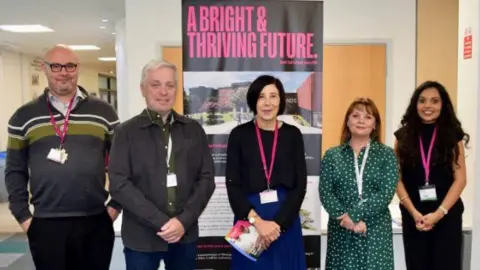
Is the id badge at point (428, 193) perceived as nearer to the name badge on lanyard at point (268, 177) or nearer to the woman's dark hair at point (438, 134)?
the woman's dark hair at point (438, 134)

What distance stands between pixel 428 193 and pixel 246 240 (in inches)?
40.4

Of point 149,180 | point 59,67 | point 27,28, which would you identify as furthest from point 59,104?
point 27,28

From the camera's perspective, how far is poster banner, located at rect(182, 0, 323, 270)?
8.80ft

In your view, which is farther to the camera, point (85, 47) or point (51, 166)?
point (85, 47)

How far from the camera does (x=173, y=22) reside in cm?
472

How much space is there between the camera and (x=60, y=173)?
218 cm

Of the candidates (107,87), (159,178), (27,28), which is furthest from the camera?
(107,87)

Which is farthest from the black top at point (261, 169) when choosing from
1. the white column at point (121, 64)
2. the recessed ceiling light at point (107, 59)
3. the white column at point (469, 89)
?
the recessed ceiling light at point (107, 59)

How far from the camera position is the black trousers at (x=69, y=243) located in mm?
2184

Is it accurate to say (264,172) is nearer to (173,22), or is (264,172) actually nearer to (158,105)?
(158,105)

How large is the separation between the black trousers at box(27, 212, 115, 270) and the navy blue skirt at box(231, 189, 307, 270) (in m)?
0.72

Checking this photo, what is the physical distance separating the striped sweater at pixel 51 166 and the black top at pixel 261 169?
2.20ft

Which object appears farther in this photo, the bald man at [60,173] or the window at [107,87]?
the window at [107,87]

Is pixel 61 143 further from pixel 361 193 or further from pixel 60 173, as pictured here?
pixel 361 193
